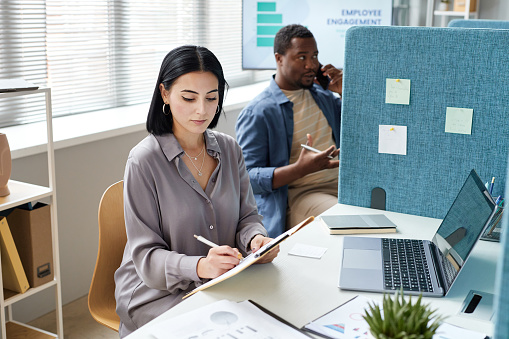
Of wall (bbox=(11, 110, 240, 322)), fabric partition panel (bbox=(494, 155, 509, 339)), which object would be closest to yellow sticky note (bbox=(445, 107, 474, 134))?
fabric partition panel (bbox=(494, 155, 509, 339))

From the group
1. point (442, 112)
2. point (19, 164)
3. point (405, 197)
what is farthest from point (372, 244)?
point (19, 164)

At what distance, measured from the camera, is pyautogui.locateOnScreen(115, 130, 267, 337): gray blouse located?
5.16 ft

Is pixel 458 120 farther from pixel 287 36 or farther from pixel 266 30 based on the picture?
pixel 266 30

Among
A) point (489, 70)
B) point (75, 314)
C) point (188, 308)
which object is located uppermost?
point (489, 70)

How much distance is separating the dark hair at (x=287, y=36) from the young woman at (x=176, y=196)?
103cm

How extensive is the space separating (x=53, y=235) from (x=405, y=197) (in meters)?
1.27

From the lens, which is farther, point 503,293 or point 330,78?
point 330,78

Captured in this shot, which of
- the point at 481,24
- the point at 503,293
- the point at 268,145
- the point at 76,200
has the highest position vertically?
the point at 481,24

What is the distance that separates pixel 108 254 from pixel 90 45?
1.59m

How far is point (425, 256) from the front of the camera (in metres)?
1.54

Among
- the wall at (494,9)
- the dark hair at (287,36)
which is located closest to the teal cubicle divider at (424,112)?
the dark hair at (287,36)

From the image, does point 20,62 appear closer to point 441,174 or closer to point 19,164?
point 19,164

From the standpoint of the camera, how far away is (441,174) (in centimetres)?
187

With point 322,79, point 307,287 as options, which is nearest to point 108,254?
point 307,287
